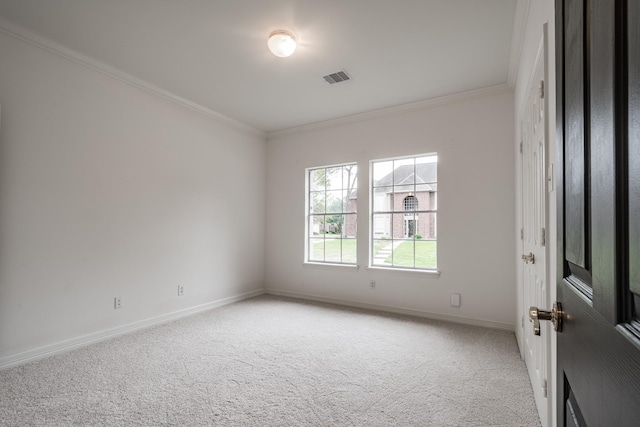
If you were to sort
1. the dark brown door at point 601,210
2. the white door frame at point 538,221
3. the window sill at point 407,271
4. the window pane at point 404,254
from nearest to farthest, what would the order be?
the dark brown door at point 601,210 < the white door frame at point 538,221 < the window sill at point 407,271 < the window pane at point 404,254

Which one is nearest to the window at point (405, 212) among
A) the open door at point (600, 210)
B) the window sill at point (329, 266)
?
the window sill at point (329, 266)

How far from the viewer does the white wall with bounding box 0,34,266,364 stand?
273cm

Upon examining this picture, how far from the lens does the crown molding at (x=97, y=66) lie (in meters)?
2.69

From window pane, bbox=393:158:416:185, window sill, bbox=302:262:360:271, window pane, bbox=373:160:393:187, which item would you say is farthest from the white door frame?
window sill, bbox=302:262:360:271

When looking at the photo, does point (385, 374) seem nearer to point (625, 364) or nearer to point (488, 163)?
point (625, 364)

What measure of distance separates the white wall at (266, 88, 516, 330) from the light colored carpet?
46 cm

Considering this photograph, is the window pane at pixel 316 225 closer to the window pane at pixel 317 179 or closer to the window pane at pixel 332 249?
the window pane at pixel 332 249

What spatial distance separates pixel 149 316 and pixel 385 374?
2746mm

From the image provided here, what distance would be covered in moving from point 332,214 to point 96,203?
310 cm

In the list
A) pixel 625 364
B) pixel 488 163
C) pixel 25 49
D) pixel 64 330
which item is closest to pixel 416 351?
pixel 488 163

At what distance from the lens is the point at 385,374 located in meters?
2.54

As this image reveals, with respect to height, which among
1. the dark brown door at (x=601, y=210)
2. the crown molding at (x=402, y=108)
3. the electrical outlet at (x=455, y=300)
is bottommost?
the electrical outlet at (x=455, y=300)

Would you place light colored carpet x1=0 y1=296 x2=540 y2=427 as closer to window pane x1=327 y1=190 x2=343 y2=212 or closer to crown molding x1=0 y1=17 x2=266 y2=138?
window pane x1=327 y1=190 x2=343 y2=212

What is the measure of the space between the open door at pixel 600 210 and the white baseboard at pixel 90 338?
373cm
